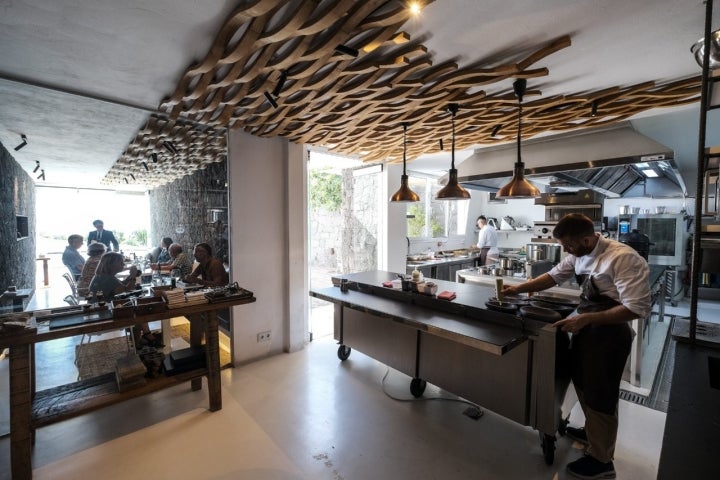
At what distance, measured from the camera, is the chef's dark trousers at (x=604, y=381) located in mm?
2064

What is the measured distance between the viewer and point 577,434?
8.03ft

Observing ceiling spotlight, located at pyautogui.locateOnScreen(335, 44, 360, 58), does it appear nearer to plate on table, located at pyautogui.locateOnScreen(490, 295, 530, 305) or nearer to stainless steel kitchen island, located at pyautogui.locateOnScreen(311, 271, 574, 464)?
stainless steel kitchen island, located at pyautogui.locateOnScreen(311, 271, 574, 464)

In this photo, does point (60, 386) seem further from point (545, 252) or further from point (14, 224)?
point (545, 252)

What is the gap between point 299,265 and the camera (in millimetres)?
4152

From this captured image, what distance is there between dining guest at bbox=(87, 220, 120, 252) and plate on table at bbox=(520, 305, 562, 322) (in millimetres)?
3413

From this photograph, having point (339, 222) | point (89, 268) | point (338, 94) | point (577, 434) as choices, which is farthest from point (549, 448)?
point (339, 222)

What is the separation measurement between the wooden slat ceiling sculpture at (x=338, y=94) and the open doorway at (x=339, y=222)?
1.46 metres

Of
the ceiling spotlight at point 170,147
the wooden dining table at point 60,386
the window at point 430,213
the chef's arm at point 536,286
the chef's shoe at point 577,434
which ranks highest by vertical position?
the ceiling spotlight at point 170,147

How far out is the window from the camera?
716 centimetres

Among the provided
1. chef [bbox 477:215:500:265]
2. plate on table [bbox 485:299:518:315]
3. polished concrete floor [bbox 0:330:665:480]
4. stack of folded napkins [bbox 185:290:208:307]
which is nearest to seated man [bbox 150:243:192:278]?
stack of folded napkins [bbox 185:290:208:307]

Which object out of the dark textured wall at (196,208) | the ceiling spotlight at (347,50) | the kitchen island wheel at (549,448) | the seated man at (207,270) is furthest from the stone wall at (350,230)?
the kitchen island wheel at (549,448)

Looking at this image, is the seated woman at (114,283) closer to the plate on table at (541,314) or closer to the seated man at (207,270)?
the seated man at (207,270)

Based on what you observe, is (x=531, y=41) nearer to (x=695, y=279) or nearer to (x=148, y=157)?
(x=695, y=279)

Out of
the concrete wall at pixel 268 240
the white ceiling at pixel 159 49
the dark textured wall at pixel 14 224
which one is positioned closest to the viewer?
the white ceiling at pixel 159 49
